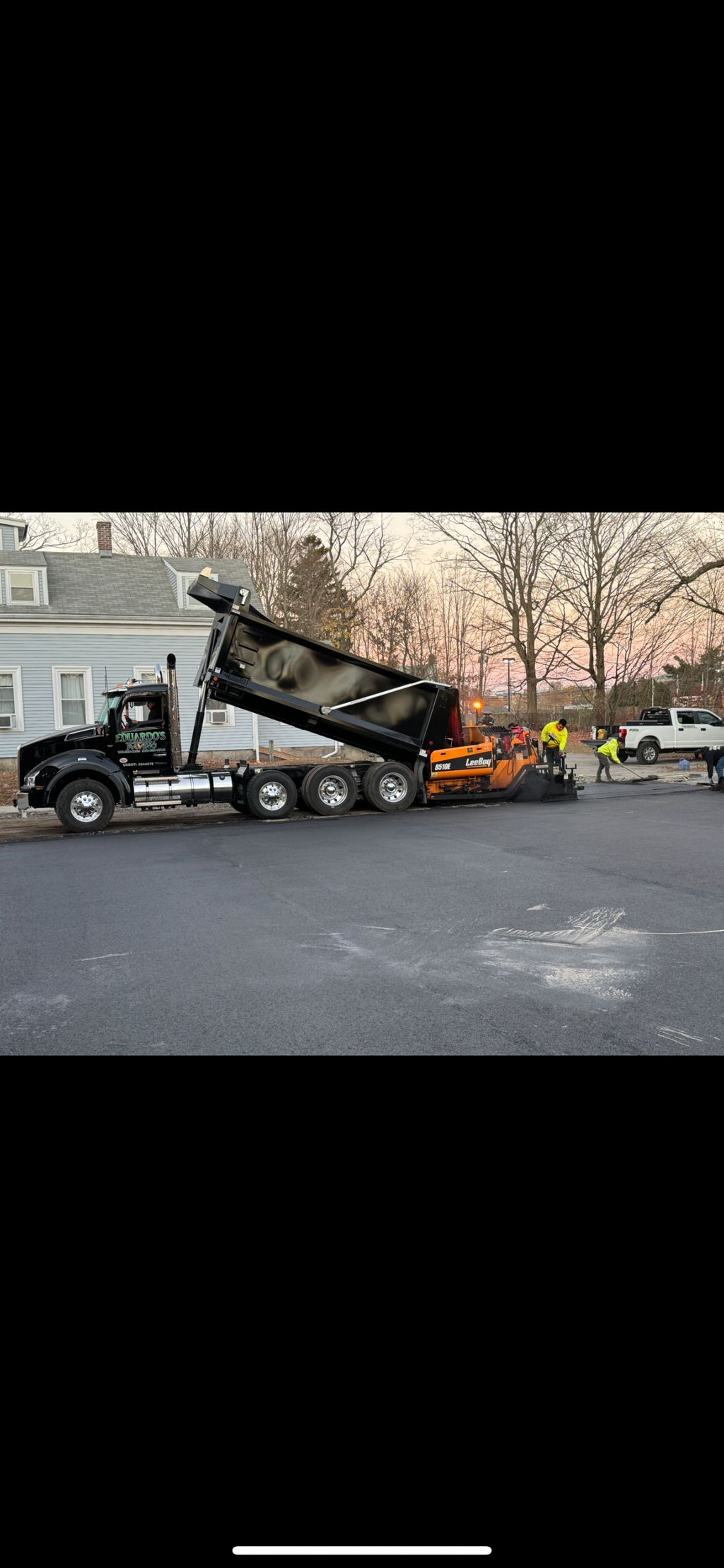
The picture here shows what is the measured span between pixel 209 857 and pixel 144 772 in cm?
428

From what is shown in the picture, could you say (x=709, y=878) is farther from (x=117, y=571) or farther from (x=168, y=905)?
(x=117, y=571)

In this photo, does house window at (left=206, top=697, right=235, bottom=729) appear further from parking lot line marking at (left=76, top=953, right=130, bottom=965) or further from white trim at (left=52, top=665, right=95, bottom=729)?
parking lot line marking at (left=76, top=953, right=130, bottom=965)

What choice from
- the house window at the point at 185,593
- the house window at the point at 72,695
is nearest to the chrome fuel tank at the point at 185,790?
the house window at the point at 72,695

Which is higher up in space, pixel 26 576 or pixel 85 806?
pixel 26 576

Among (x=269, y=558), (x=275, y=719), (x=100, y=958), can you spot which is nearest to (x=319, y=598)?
(x=269, y=558)

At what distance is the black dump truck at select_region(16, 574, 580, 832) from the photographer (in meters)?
15.1

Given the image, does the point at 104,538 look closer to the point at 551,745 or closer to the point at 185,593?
the point at 185,593

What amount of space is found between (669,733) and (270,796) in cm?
1329

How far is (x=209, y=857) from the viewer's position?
11961mm

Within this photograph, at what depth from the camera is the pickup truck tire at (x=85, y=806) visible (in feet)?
48.6

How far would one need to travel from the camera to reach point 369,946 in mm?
7152

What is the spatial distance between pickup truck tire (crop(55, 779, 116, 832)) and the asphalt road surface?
60.8 inches

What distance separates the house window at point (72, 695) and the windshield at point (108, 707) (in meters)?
8.44
